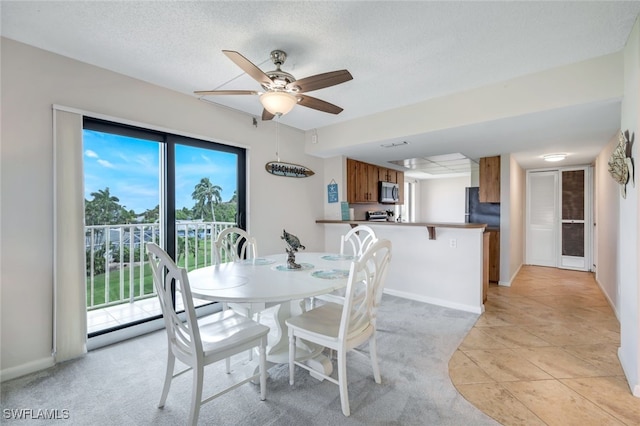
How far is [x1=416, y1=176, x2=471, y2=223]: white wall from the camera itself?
7.92 metres

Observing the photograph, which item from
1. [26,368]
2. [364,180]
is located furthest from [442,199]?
[26,368]

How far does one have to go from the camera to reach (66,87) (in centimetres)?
228

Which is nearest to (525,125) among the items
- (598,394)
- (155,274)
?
(598,394)

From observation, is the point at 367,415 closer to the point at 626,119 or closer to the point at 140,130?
the point at 626,119

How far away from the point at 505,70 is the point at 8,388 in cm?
452

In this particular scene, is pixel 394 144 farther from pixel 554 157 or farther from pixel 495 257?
pixel 554 157

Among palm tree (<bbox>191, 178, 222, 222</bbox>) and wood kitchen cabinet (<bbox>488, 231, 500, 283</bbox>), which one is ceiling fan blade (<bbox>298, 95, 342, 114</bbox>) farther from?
wood kitchen cabinet (<bbox>488, 231, 500, 283</bbox>)

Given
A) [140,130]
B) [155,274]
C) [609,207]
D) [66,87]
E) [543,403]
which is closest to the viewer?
[155,274]

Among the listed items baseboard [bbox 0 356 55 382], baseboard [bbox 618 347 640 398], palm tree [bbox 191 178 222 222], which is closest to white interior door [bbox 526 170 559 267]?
baseboard [bbox 618 347 640 398]

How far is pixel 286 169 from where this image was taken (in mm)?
4121

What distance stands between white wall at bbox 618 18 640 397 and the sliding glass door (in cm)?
360

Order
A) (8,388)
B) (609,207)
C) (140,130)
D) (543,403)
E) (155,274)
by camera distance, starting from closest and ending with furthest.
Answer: (155,274)
(543,403)
(8,388)
(140,130)
(609,207)

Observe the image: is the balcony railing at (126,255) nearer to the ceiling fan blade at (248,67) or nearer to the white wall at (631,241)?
the ceiling fan blade at (248,67)

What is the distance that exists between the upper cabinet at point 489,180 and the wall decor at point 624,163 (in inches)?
101
